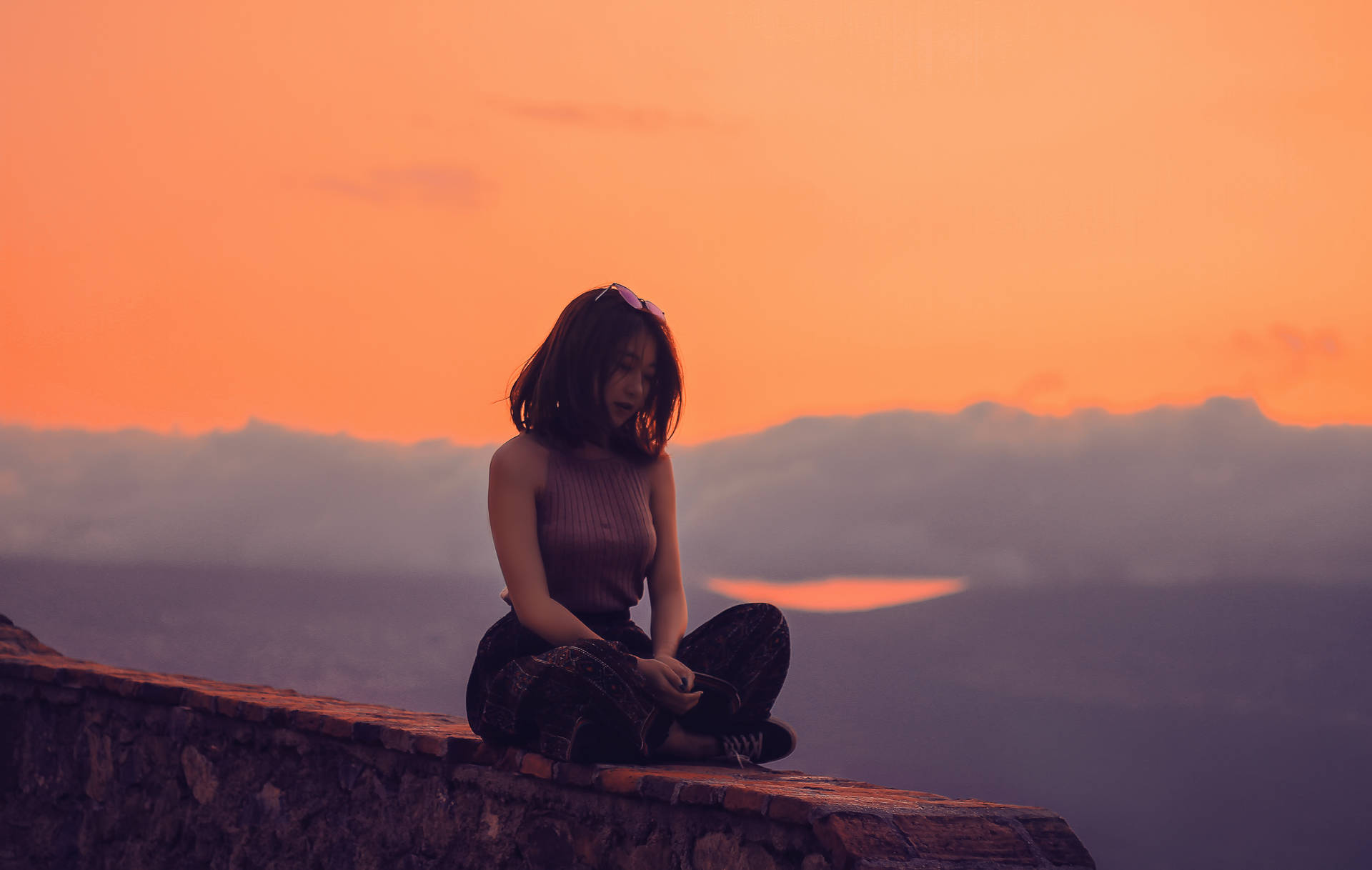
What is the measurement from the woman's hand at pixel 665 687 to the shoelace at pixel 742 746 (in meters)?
0.24

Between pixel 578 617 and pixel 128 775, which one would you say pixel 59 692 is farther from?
pixel 578 617

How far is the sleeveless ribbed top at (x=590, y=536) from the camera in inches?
109

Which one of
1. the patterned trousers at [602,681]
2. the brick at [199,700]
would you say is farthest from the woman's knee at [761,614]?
the brick at [199,700]

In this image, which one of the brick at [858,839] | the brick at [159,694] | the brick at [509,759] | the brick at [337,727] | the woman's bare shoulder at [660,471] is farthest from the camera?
the brick at [159,694]

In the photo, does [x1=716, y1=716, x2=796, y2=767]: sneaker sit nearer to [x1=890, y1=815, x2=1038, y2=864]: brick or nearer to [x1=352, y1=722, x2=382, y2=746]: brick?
[x1=890, y1=815, x2=1038, y2=864]: brick

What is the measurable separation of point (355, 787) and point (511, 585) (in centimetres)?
102

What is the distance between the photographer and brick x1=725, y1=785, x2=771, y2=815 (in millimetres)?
2129

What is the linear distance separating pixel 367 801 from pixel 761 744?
1154 mm

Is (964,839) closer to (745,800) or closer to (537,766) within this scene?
(745,800)

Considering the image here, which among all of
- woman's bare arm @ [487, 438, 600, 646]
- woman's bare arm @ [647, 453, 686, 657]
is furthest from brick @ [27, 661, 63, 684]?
woman's bare arm @ [647, 453, 686, 657]

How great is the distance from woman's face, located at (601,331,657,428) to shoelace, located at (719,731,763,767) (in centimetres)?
82

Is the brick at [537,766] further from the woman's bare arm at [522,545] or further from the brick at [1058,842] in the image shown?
the brick at [1058,842]

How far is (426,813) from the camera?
2.99 metres

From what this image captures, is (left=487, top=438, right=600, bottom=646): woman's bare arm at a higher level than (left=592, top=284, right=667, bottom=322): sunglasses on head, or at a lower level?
lower
